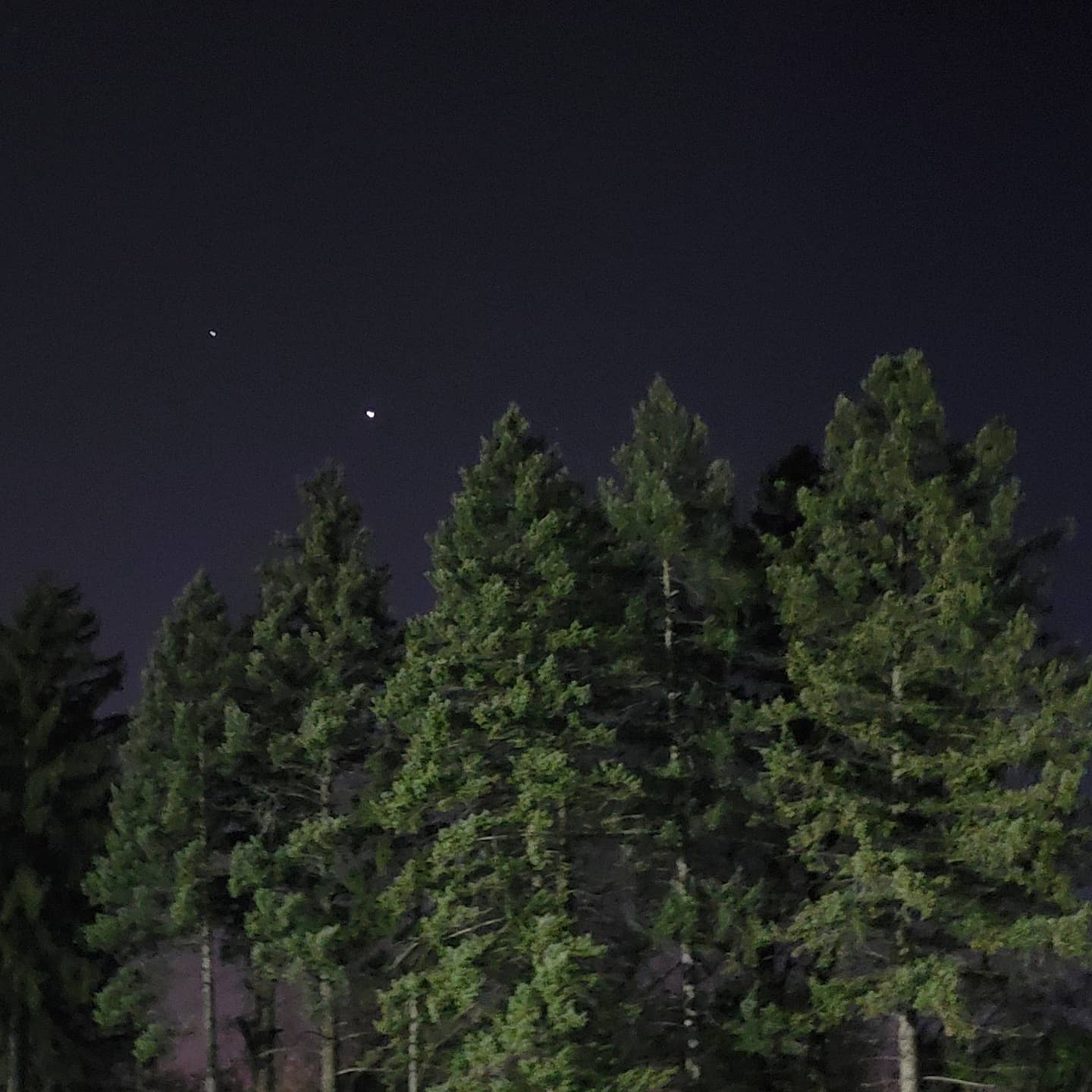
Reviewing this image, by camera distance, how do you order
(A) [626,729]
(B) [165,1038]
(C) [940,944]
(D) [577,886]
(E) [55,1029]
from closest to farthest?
1. (C) [940,944]
2. (D) [577,886]
3. (A) [626,729]
4. (B) [165,1038]
5. (E) [55,1029]

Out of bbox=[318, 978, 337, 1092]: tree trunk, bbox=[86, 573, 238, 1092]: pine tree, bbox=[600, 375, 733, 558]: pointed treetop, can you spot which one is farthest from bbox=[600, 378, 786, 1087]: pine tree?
bbox=[86, 573, 238, 1092]: pine tree

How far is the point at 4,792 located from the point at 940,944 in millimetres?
20016

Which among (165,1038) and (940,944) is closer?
(940,944)

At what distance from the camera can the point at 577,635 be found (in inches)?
752

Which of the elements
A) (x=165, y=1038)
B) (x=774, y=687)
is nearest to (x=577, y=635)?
(x=774, y=687)

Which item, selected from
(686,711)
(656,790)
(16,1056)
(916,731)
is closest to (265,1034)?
(16,1056)

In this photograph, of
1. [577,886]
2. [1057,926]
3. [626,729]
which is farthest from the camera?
[626,729]

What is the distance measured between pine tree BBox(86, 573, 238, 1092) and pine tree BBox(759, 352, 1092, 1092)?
36.1ft

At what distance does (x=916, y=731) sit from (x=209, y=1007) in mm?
14489

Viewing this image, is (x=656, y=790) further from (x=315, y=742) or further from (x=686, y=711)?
(x=315, y=742)

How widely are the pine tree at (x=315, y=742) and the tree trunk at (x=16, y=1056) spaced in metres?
Answer: 6.42

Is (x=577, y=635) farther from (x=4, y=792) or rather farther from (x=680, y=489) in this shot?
(x=4, y=792)

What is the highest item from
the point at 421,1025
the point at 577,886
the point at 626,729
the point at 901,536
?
the point at 901,536

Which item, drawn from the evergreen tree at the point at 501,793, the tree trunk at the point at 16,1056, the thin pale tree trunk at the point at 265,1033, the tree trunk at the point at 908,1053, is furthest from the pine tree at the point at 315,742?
the tree trunk at the point at 908,1053
